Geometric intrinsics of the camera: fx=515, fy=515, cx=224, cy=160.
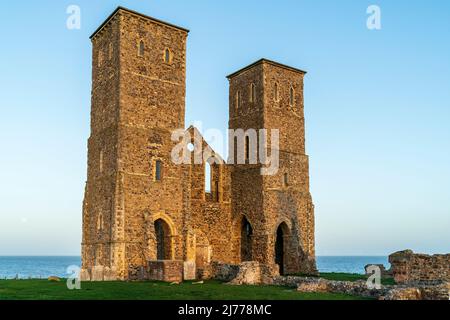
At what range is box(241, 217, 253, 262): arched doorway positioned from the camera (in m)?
34.0

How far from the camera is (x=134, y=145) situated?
91.7ft

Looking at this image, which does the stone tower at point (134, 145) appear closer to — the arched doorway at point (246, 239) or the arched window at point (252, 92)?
the arched window at point (252, 92)

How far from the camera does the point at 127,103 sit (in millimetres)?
28109

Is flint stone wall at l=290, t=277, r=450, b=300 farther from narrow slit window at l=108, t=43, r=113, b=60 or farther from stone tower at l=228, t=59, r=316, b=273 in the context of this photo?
narrow slit window at l=108, t=43, r=113, b=60

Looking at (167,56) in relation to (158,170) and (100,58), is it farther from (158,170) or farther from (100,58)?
(158,170)

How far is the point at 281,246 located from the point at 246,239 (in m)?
2.38

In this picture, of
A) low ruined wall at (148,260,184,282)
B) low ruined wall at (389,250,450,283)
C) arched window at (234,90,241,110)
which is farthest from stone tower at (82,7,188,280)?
low ruined wall at (389,250,450,283)

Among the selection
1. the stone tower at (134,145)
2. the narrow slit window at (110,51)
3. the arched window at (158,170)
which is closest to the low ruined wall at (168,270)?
the stone tower at (134,145)

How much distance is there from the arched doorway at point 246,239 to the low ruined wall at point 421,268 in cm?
1242

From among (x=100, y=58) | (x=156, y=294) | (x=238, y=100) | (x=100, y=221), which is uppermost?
(x=100, y=58)

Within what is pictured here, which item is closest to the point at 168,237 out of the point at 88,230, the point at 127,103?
the point at 88,230

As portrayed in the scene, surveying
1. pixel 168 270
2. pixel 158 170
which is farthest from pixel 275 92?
pixel 168 270

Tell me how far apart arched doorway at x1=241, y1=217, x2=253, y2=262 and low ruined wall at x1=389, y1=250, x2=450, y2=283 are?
40.7ft

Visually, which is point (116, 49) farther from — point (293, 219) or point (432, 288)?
point (432, 288)
